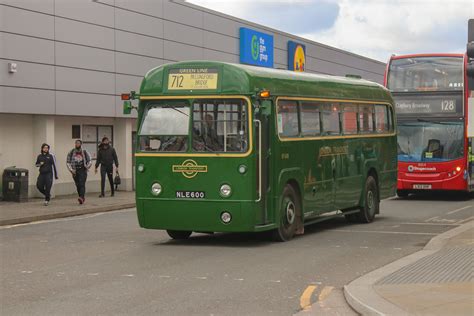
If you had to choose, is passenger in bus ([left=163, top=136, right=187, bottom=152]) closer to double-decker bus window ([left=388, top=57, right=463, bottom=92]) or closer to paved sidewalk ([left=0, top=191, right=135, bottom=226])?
paved sidewalk ([left=0, top=191, right=135, bottom=226])

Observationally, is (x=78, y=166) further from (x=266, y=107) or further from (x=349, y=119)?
(x=266, y=107)

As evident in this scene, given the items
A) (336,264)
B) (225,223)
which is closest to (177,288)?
(336,264)

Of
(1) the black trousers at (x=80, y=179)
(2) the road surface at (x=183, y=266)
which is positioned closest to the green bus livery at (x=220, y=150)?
(2) the road surface at (x=183, y=266)

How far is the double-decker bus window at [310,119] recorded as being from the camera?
50.7ft

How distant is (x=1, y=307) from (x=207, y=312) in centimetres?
217

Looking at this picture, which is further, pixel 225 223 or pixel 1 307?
pixel 225 223

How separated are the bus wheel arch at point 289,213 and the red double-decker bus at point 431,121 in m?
11.6

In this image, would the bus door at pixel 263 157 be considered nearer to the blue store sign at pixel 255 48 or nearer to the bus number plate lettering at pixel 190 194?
the bus number plate lettering at pixel 190 194

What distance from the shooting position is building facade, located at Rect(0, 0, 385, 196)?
2509cm

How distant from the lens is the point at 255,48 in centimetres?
3997

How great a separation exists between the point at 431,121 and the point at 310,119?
434 inches

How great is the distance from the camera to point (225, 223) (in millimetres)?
13672

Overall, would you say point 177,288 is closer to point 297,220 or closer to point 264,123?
point 264,123

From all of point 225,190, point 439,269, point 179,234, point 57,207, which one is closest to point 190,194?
point 225,190
